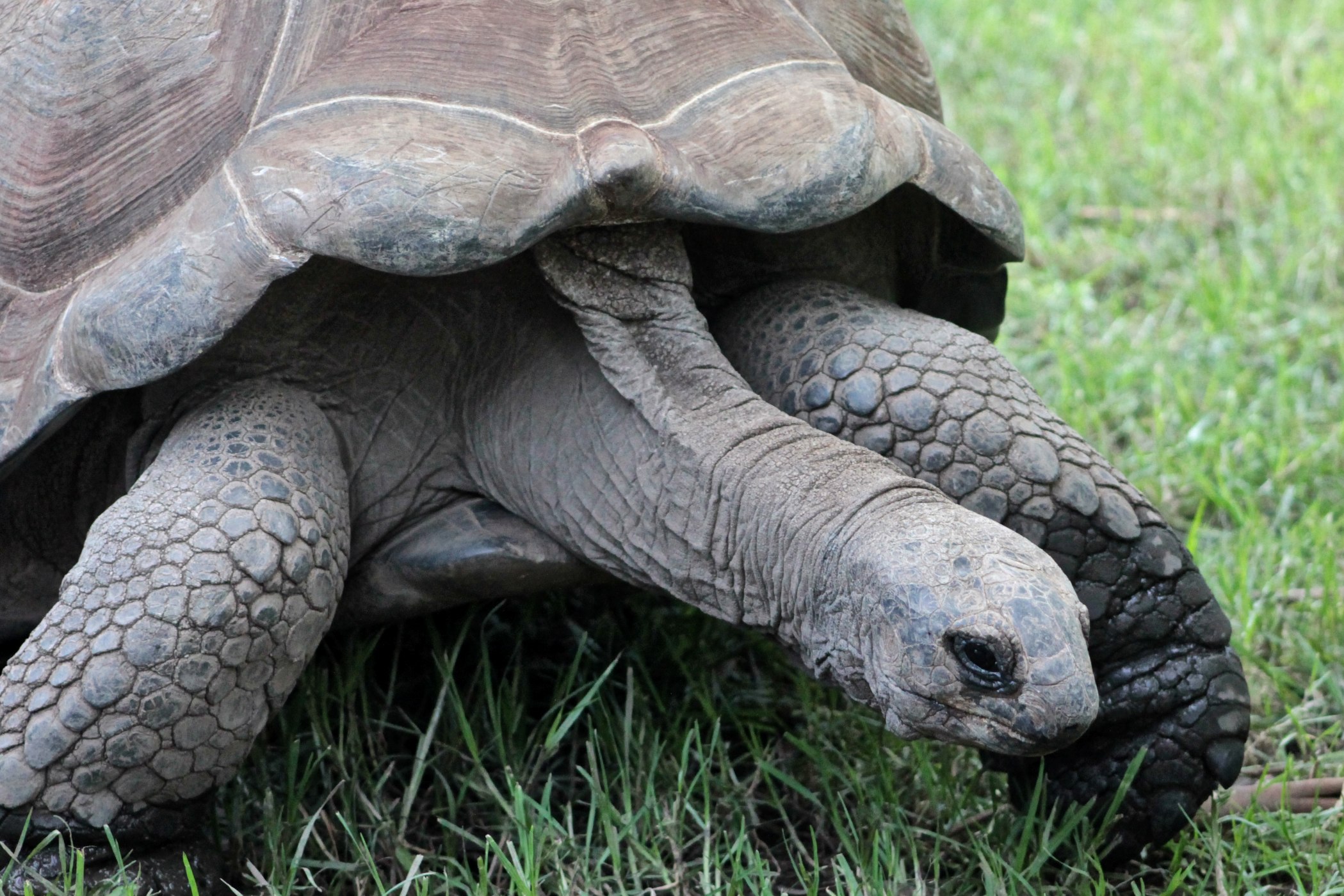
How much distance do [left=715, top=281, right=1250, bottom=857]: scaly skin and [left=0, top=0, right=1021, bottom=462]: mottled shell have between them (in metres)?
0.30

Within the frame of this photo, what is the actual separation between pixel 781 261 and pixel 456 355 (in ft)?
2.06

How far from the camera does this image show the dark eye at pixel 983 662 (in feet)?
6.55

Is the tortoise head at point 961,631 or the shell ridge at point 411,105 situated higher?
the shell ridge at point 411,105

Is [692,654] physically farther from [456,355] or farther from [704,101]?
[704,101]

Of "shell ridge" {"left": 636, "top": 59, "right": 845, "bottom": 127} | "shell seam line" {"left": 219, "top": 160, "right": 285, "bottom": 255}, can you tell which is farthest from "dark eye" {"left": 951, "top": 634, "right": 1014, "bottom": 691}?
"shell seam line" {"left": 219, "top": 160, "right": 285, "bottom": 255}

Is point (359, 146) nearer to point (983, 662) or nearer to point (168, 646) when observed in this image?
point (168, 646)

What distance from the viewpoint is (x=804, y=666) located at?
240cm

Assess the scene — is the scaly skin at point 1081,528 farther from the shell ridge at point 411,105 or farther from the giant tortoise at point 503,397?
the shell ridge at point 411,105

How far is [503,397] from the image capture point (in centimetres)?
267

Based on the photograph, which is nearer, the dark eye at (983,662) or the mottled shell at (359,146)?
the dark eye at (983,662)

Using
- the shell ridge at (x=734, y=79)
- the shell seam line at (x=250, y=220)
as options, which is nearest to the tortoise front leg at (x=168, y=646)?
the shell seam line at (x=250, y=220)

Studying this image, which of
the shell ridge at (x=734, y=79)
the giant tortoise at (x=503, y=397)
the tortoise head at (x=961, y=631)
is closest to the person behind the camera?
the tortoise head at (x=961, y=631)

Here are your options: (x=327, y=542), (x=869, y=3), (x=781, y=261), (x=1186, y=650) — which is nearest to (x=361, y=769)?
(x=327, y=542)

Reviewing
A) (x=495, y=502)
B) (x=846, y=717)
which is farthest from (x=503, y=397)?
(x=846, y=717)
